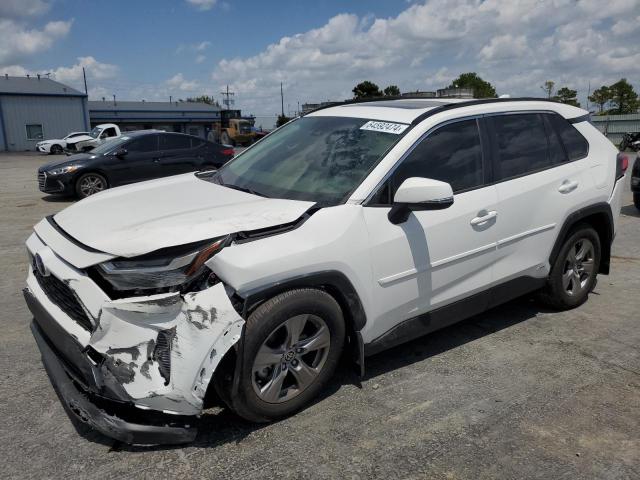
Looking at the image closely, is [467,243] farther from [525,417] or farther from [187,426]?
[187,426]

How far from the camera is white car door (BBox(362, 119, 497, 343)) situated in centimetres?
321

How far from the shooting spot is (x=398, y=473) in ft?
8.58

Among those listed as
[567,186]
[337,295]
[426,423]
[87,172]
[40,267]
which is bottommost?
[426,423]

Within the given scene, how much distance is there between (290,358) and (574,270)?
2.95m

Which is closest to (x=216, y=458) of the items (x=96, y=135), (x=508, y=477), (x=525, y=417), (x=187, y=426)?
(x=187, y=426)

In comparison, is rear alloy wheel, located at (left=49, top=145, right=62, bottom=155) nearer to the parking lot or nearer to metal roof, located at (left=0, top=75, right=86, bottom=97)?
metal roof, located at (left=0, top=75, right=86, bottom=97)

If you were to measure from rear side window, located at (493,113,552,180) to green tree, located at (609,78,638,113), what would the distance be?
55820mm

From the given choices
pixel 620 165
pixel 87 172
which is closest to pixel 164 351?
pixel 620 165

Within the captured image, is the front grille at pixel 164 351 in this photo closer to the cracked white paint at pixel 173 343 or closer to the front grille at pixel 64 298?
the cracked white paint at pixel 173 343

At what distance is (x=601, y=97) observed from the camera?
173 feet

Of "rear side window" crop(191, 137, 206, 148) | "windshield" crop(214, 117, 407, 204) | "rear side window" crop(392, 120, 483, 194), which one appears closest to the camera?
"windshield" crop(214, 117, 407, 204)

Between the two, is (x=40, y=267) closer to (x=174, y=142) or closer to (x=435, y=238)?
(x=435, y=238)

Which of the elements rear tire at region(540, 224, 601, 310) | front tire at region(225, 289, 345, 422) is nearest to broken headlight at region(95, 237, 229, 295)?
front tire at region(225, 289, 345, 422)

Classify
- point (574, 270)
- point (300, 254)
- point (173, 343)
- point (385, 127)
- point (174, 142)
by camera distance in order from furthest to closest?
point (174, 142) < point (574, 270) < point (385, 127) < point (300, 254) < point (173, 343)
